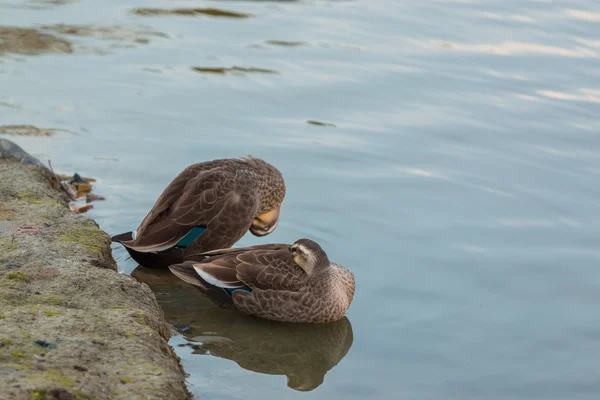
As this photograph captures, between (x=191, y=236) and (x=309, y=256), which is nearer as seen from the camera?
(x=309, y=256)

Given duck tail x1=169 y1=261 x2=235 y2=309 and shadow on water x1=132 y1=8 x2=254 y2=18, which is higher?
shadow on water x1=132 y1=8 x2=254 y2=18

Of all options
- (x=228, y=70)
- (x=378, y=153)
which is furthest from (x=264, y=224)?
(x=228, y=70)

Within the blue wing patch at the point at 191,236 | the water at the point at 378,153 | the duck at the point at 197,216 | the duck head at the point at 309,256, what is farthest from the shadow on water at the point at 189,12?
the duck head at the point at 309,256

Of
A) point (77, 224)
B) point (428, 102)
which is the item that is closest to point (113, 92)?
point (428, 102)

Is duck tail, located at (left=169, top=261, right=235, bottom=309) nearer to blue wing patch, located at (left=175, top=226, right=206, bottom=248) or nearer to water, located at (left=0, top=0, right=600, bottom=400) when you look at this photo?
water, located at (left=0, top=0, right=600, bottom=400)

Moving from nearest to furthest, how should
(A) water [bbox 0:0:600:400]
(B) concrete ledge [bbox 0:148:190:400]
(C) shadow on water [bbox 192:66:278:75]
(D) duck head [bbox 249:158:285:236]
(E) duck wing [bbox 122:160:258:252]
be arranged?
(B) concrete ledge [bbox 0:148:190:400] → (A) water [bbox 0:0:600:400] → (E) duck wing [bbox 122:160:258:252] → (D) duck head [bbox 249:158:285:236] → (C) shadow on water [bbox 192:66:278:75]

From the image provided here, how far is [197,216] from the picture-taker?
7461mm

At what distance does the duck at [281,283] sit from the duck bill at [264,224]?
1.08 m

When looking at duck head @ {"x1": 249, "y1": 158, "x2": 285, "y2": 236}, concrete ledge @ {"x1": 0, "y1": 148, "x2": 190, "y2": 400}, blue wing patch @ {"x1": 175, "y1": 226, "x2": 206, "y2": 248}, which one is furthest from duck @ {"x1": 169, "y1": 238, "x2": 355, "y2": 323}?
duck head @ {"x1": 249, "y1": 158, "x2": 285, "y2": 236}

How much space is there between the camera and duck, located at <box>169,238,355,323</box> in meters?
6.82

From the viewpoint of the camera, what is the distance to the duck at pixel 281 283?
682 cm

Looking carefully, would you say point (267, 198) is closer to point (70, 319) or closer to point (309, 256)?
point (309, 256)

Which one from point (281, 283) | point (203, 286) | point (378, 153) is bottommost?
point (203, 286)

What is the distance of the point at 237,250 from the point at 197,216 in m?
0.51
